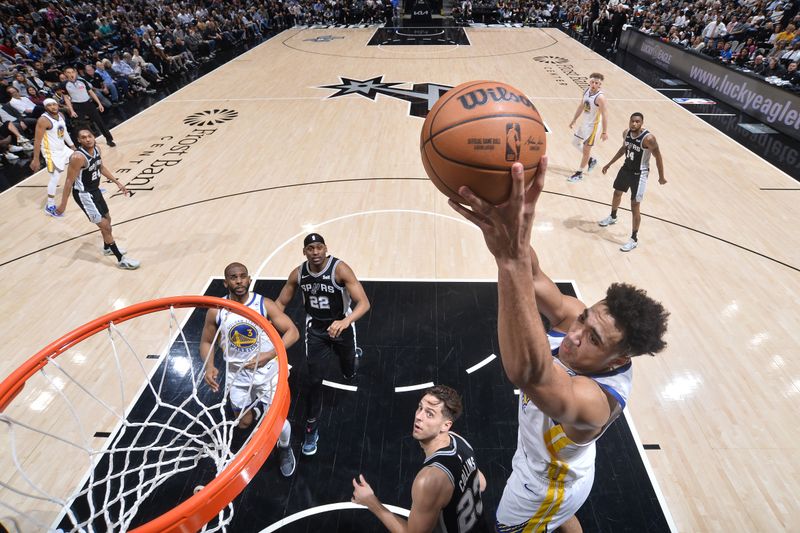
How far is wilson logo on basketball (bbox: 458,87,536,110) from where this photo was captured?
5.45 feet

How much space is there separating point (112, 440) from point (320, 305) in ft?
6.53

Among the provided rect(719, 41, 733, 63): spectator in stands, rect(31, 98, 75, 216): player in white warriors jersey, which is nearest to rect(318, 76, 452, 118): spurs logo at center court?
rect(31, 98, 75, 216): player in white warriors jersey

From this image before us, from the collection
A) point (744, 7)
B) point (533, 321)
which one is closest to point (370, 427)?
point (533, 321)

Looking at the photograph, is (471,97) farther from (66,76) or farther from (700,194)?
(66,76)

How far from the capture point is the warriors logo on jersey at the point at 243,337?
3.30 metres

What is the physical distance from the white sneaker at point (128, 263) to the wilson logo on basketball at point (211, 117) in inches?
217

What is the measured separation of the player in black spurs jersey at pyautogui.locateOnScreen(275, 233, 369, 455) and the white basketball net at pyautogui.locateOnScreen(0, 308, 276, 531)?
1.98 ft

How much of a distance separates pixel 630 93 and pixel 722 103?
2.07 metres

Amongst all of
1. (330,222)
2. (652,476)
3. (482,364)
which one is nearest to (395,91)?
(330,222)

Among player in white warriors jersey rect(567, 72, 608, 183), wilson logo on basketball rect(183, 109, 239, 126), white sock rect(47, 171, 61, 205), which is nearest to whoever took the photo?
white sock rect(47, 171, 61, 205)

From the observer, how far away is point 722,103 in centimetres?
1099

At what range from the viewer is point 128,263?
18.3 ft

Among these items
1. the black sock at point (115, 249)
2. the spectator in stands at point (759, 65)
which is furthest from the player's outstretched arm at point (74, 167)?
the spectator in stands at point (759, 65)

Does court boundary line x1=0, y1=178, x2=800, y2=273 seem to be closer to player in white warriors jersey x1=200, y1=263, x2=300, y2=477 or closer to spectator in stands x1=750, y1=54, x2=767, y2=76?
player in white warriors jersey x1=200, y1=263, x2=300, y2=477
